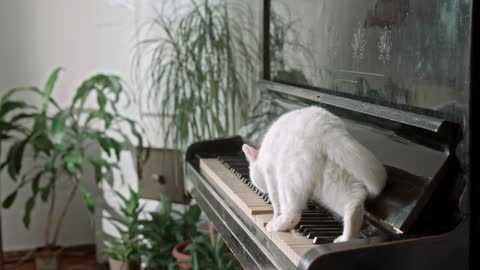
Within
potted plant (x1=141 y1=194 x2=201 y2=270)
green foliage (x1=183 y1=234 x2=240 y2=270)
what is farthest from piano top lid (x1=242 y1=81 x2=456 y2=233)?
potted plant (x1=141 y1=194 x2=201 y2=270)

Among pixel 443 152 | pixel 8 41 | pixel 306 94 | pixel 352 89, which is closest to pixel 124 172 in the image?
pixel 8 41

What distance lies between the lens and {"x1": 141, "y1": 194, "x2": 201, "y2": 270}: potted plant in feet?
8.61

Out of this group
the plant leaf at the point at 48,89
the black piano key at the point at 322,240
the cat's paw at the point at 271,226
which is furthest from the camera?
the plant leaf at the point at 48,89

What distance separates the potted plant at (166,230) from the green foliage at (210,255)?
180mm

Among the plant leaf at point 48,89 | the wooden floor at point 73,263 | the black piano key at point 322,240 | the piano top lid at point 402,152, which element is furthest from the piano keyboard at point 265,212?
the wooden floor at point 73,263

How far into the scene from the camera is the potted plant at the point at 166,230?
103 inches

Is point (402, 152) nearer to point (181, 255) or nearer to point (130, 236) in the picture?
point (181, 255)

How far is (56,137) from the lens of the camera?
2.81m

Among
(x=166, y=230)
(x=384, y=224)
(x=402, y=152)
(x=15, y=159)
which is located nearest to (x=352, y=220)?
(x=384, y=224)

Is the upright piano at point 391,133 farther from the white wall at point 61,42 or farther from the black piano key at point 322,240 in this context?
the white wall at point 61,42

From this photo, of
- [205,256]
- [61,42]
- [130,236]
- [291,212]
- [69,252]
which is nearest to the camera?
[291,212]

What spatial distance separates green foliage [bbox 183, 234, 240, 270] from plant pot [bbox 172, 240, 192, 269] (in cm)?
3

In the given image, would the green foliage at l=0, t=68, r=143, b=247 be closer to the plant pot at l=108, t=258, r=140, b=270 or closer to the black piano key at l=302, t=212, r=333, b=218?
the plant pot at l=108, t=258, r=140, b=270

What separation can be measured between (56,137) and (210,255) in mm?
966
